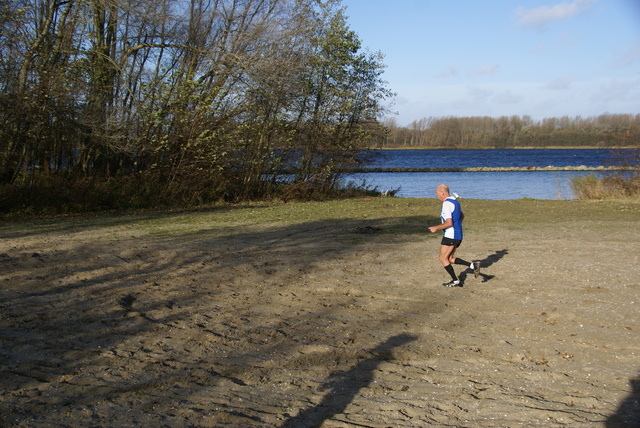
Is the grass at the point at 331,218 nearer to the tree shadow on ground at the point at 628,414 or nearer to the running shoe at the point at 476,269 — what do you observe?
the running shoe at the point at 476,269

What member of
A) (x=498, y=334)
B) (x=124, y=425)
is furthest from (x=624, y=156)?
(x=124, y=425)

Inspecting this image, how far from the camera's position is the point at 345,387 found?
198 inches

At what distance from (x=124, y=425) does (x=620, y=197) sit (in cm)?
2392

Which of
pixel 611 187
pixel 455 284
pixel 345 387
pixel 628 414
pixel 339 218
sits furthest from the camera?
pixel 611 187

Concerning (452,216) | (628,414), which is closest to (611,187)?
(452,216)

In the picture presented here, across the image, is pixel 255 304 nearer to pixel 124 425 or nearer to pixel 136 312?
pixel 136 312

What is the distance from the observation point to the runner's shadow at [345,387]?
4375mm

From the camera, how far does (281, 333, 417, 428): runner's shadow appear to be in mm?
4375

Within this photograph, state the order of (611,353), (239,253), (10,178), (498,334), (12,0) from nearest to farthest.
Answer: (611,353) → (498,334) → (239,253) → (12,0) → (10,178)

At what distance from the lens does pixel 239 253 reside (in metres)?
11.0

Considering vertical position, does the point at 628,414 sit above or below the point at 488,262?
below

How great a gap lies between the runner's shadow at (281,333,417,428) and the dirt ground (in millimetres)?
21

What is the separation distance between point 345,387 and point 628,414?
218cm

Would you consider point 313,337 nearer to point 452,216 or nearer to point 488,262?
point 452,216
